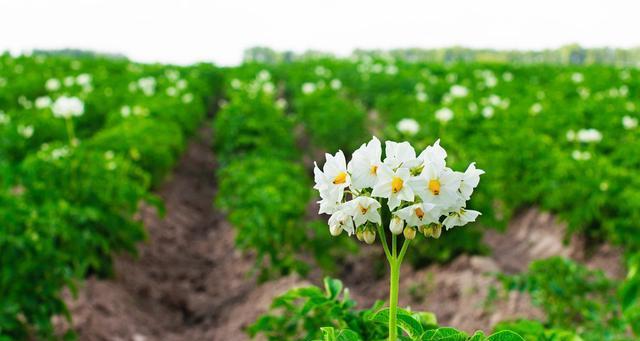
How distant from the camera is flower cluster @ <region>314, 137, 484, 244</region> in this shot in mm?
1651

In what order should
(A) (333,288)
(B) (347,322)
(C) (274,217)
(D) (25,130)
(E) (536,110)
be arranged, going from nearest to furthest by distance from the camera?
(B) (347,322) → (A) (333,288) → (C) (274,217) → (D) (25,130) → (E) (536,110)

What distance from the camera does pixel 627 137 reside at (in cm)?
894

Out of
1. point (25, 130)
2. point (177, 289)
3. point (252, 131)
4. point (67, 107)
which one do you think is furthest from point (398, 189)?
point (252, 131)

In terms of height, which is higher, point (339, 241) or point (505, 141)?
point (505, 141)

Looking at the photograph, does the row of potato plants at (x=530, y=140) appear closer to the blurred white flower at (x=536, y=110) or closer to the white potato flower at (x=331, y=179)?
the blurred white flower at (x=536, y=110)

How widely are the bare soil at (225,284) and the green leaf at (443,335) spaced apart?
3.73m

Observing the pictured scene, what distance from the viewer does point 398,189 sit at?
1668mm

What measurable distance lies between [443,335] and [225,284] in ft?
17.8

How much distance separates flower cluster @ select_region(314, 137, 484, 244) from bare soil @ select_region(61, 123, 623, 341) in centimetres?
373

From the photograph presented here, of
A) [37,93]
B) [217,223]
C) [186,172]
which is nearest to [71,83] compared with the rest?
[37,93]

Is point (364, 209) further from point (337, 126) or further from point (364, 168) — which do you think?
point (337, 126)

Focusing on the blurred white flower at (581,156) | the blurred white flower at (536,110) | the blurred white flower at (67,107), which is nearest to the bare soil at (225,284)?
the blurred white flower at (581,156)

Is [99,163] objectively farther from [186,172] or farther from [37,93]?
[37,93]

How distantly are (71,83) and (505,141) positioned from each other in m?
9.40
